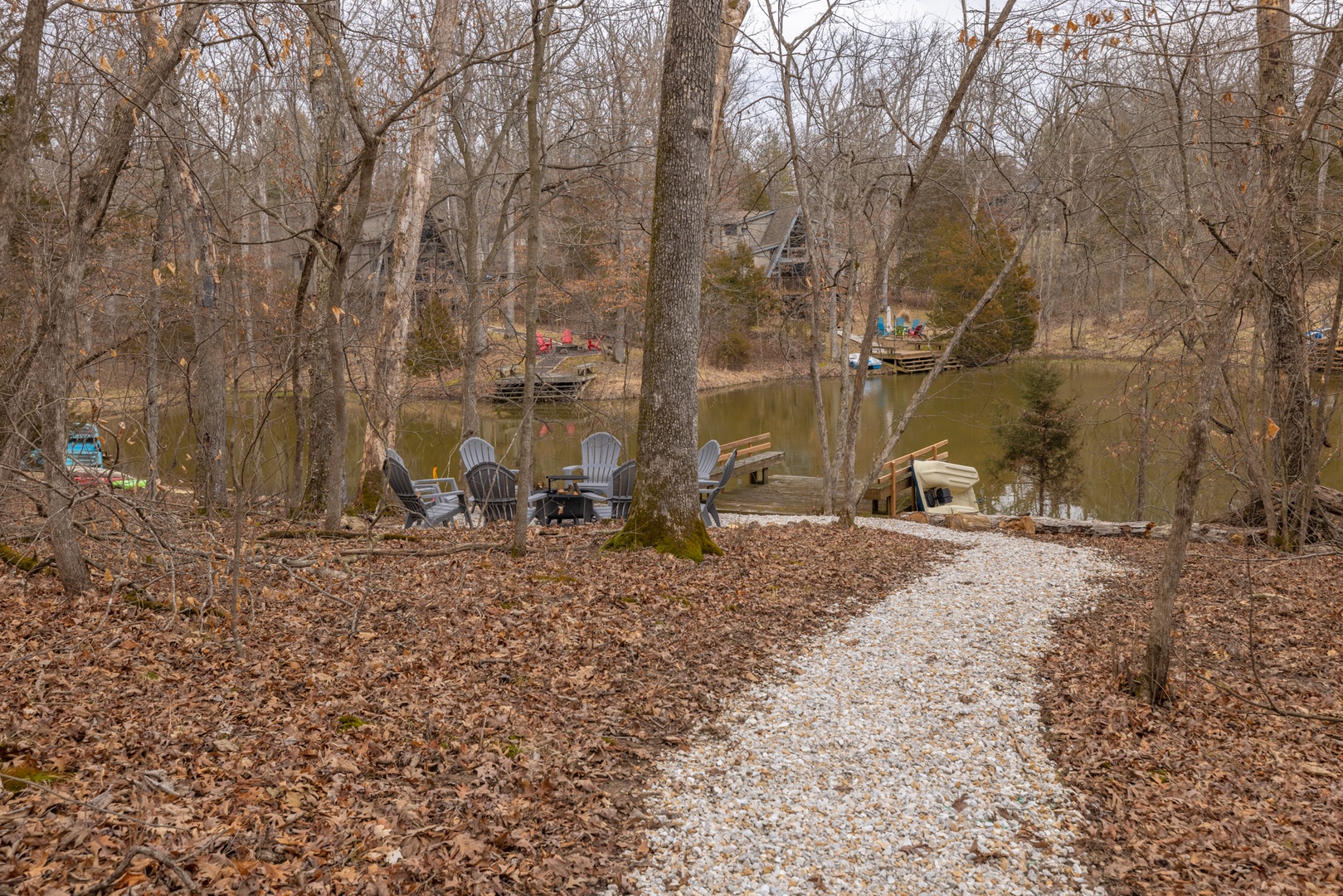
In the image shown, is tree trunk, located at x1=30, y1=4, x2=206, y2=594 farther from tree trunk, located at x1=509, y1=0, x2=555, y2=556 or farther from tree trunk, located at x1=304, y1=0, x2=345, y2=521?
tree trunk, located at x1=509, y1=0, x2=555, y2=556

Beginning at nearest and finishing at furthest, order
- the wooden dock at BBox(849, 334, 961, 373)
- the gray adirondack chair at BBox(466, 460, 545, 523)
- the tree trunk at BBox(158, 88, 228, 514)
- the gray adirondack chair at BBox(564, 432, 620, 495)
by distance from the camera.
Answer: the tree trunk at BBox(158, 88, 228, 514) → the gray adirondack chair at BBox(466, 460, 545, 523) → the gray adirondack chair at BBox(564, 432, 620, 495) → the wooden dock at BBox(849, 334, 961, 373)

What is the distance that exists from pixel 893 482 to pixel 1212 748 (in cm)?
1048

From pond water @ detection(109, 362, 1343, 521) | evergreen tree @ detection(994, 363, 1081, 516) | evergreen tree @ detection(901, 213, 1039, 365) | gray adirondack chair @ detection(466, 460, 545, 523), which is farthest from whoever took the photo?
evergreen tree @ detection(901, 213, 1039, 365)

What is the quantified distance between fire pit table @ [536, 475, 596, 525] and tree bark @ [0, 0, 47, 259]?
590 centimetres

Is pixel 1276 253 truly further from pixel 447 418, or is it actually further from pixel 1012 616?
pixel 447 418

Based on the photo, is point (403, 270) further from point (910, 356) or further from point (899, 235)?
point (910, 356)

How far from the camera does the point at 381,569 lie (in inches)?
242

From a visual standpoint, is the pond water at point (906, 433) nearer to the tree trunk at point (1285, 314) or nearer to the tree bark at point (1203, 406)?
the tree trunk at point (1285, 314)

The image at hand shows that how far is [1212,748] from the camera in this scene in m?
4.12

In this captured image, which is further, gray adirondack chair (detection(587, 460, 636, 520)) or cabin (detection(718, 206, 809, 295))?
cabin (detection(718, 206, 809, 295))

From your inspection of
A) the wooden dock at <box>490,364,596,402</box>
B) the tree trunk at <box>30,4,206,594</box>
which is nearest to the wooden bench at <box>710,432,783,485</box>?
the wooden dock at <box>490,364,596,402</box>

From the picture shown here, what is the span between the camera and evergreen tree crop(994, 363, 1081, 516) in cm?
1389

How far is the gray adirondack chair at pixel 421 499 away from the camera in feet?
29.3

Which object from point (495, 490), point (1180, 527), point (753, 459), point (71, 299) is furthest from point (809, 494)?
point (71, 299)
